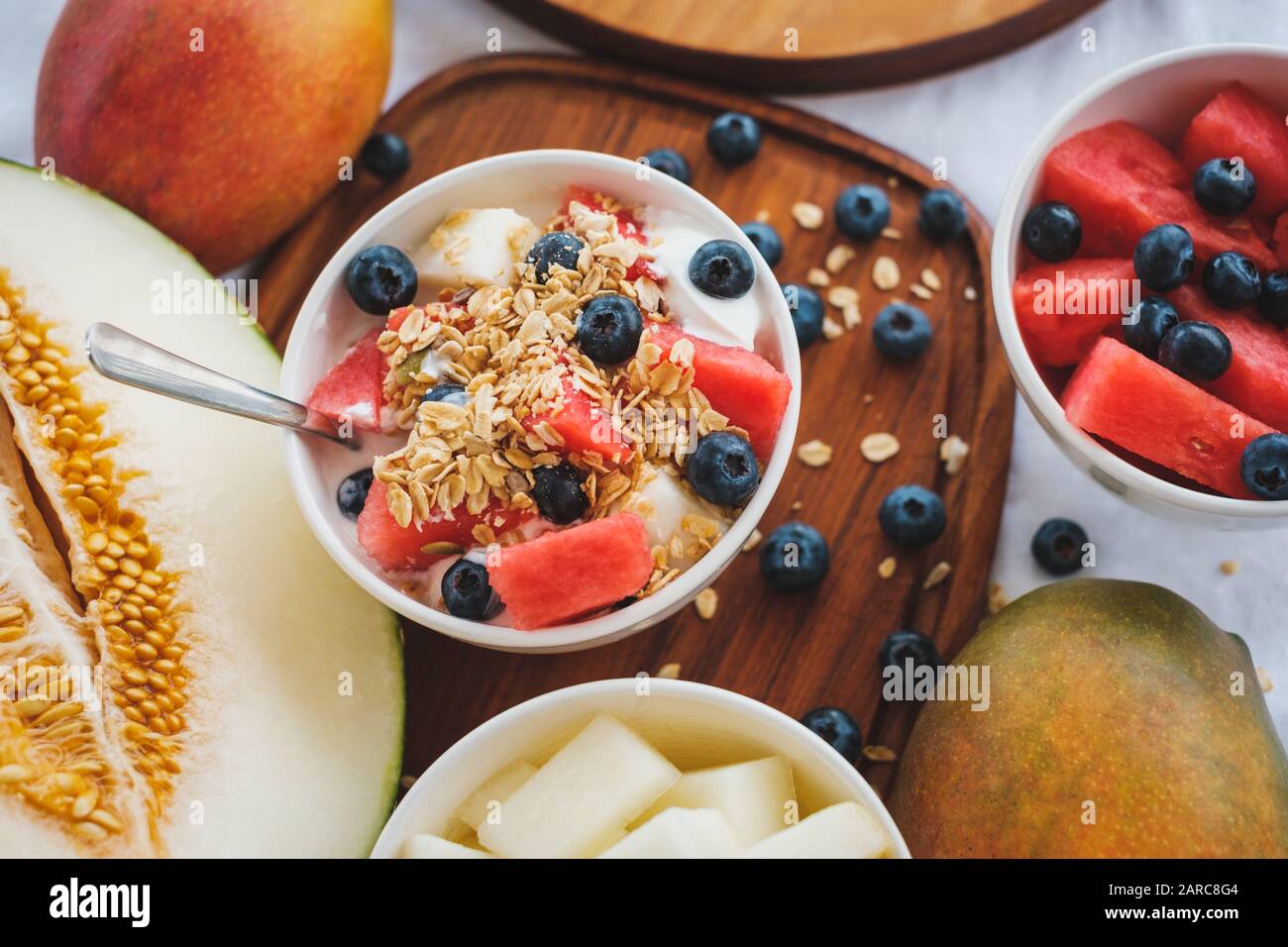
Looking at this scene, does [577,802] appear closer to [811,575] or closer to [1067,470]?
[811,575]

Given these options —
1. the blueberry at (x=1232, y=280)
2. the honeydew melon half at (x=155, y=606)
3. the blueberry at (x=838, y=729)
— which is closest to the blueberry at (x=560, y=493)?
the honeydew melon half at (x=155, y=606)

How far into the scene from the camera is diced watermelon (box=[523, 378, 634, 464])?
0.97 meters

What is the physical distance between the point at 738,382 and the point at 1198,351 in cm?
42

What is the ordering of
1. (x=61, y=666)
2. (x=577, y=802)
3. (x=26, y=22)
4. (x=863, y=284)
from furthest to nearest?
1. (x=26, y=22)
2. (x=863, y=284)
3. (x=61, y=666)
4. (x=577, y=802)

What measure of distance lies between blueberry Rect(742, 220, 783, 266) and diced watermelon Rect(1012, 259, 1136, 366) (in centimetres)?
29

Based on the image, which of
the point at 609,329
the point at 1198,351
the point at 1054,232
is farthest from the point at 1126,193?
the point at 609,329

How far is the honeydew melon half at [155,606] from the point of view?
1.05 metres

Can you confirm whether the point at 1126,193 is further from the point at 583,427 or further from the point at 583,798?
the point at 583,798

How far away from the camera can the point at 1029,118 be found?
1.45 meters

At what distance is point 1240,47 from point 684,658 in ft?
2.79

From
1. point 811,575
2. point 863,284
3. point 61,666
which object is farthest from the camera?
point 863,284

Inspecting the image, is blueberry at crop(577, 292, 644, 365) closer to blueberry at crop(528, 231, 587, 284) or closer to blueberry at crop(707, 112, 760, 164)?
blueberry at crop(528, 231, 587, 284)

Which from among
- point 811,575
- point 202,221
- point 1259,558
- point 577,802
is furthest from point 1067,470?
point 202,221
